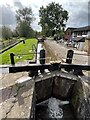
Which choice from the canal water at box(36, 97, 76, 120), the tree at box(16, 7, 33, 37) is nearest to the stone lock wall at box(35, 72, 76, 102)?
the canal water at box(36, 97, 76, 120)

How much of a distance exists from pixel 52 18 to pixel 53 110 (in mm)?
49500

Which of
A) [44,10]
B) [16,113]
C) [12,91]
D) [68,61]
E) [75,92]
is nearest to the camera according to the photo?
[16,113]

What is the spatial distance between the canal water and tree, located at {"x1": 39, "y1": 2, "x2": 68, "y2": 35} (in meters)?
47.0

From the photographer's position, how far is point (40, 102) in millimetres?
5770

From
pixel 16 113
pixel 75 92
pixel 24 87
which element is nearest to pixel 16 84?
pixel 24 87

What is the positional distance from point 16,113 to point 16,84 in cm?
161

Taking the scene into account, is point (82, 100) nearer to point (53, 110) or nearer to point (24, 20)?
point (53, 110)

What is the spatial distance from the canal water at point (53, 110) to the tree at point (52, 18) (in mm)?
47003

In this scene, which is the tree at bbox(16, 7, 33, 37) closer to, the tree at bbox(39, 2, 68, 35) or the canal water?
the tree at bbox(39, 2, 68, 35)

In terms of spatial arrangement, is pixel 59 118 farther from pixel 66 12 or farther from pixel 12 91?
pixel 66 12

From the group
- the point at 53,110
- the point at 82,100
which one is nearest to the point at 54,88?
the point at 53,110

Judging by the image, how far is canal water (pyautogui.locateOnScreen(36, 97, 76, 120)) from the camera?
5.09 metres

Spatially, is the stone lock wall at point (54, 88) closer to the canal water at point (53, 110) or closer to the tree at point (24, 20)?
the canal water at point (53, 110)

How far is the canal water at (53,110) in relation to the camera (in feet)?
16.7
